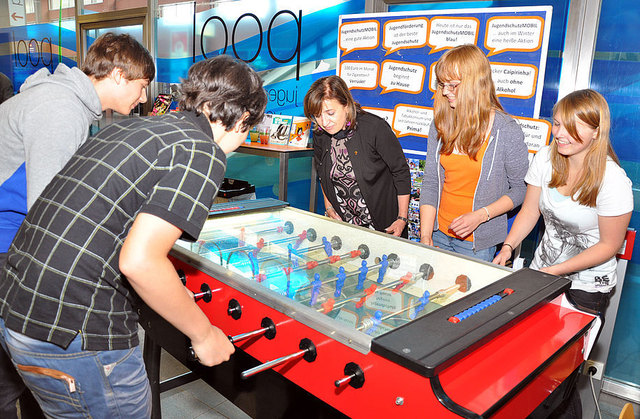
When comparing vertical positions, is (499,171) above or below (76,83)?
below

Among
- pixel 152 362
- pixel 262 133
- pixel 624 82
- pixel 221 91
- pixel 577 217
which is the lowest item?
pixel 152 362

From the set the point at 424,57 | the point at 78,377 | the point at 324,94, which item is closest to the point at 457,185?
the point at 324,94

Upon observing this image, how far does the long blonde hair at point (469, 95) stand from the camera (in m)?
2.25

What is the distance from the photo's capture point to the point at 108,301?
1.22m

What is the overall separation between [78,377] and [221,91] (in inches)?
31.1

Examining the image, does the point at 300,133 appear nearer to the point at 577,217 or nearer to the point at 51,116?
the point at 577,217

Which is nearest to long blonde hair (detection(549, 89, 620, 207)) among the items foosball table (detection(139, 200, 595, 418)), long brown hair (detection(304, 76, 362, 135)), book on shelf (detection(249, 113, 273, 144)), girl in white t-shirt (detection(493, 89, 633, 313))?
girl in white t-shirt (detection(493, 89, 633, 313))

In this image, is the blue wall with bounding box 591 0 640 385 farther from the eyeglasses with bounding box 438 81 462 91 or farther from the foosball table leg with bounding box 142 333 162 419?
the foosball table leg with bounding box 142 333 162 419

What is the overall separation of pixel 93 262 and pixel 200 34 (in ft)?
14.0

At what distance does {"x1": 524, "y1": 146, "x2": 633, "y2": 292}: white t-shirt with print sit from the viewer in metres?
1.91

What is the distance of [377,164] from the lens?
2.76 meters

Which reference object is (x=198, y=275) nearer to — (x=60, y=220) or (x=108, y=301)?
(x=108, y=301)

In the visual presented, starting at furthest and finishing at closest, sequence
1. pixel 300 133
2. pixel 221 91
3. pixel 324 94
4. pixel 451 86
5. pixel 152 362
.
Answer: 1. pixel 300 133
2. pixel 324 94
3. pixel 451 86
4. pixel 152 362
5. pixel 221 91

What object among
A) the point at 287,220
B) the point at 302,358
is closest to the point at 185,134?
the point at 302,358
